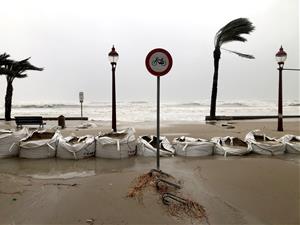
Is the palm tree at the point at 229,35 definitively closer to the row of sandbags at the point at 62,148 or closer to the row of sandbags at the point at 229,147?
the row of sandbags at the point at 229,147

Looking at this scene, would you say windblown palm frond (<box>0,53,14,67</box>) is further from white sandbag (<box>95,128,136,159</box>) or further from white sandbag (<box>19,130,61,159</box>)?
white sandbag (<box>95,128,136,159</box>)

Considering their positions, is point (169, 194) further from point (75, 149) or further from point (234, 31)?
point (234, 31)

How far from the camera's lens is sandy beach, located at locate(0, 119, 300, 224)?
3215 millimetres

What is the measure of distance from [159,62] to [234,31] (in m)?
15.9

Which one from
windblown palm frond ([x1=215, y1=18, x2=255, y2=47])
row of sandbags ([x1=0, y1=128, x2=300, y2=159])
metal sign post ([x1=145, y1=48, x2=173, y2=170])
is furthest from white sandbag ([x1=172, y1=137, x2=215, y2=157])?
windblown palm frond ([x1=215, y1=18, x2=255, y2=47])

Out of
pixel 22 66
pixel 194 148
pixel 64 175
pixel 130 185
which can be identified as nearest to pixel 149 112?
pixel 22 66

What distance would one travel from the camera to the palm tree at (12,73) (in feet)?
67.5

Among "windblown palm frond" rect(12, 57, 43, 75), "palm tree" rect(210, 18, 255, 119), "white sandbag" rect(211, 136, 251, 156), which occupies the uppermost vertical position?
"palm tree" rect(210, 18, 255, 119)

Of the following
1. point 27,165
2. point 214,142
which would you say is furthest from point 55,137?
point 214,142

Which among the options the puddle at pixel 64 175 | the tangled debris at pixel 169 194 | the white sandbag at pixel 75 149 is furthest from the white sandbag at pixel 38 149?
the tangled debris at pixel 169 194

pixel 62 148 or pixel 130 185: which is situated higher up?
pixel 62 148

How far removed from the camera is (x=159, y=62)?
16.1 feet

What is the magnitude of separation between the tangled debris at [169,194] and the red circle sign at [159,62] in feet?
5.61

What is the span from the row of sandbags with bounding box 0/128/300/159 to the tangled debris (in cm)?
195
